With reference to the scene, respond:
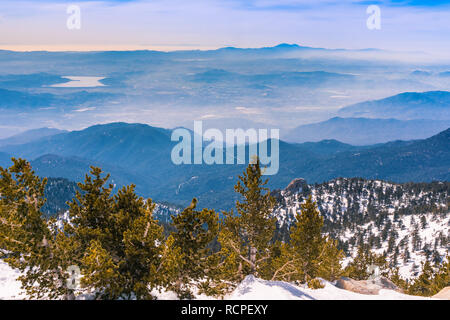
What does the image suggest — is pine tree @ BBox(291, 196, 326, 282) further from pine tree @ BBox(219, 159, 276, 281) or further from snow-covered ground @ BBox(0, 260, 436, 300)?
pine tree @ BBox(219, 159, 276, 281)

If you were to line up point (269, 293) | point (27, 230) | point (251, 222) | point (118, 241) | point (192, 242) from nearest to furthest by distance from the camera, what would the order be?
point (27, 230), point (269, 293), point (118, 241), point (192, 242), point (251, 222)

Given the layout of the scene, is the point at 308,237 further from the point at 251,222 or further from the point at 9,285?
the point at 9,285

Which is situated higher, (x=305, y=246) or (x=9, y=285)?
(x=305, y=246)

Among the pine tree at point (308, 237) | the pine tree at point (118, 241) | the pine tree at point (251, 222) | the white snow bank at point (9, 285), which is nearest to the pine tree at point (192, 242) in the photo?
the pine tree at point (118, 241)

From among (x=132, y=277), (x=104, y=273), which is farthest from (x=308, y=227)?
(x=104, y=273)

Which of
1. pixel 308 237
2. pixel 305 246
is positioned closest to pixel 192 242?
pixel 305 246

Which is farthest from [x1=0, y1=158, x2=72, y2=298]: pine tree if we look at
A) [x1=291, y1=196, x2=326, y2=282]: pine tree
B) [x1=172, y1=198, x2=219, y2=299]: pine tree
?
[x1=291, y1=196, x2=326, y2=282]: pine tree

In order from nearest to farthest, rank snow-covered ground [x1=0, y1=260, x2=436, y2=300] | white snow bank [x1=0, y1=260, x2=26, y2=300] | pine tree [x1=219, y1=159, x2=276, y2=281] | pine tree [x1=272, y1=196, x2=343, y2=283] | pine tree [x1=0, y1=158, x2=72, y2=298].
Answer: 1. pine tree [x1=0, y1=158, x2=72, y2=298]
2. snow-covered ground [x1=0, y1=260, x2=436, y2=300]
3. white snow bank [x1=0, y1=260, x2=26, y2=300]
4. pine tree [x1=219, y1=159, x2=276, y2=281]
5. pine tree [x1=272, y1=196, x2=343, y2=283]

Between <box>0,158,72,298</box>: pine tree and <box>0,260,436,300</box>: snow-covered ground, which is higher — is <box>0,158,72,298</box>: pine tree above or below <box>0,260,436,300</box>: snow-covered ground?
above
